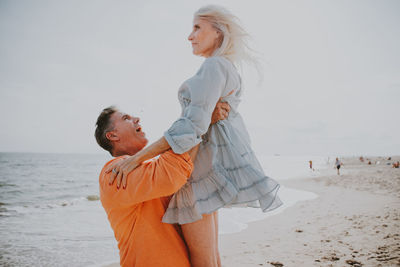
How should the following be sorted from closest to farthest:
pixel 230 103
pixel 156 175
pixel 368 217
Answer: pixel 156 175 → pixel 230 103 → pixel 368 217

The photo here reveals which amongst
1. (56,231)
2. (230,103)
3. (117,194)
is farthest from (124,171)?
(56,231)

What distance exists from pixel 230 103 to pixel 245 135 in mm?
301

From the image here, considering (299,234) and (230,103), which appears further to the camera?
(299,234)

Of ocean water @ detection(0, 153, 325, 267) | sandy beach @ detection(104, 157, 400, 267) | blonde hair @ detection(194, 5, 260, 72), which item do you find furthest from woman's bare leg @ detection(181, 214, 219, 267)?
ocean water @ detection(0, 153, 325, 267)

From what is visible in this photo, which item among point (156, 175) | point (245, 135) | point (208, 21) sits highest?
point (208, 21)

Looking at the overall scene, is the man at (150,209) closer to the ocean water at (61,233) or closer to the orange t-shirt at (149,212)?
the orange t-shirt at (149,212)

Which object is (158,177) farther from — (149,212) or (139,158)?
(149,212)

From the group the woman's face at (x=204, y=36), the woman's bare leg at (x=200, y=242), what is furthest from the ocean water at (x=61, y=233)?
the woman's face at (x=204, y=36)

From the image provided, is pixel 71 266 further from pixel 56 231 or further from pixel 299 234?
pixel 299 234

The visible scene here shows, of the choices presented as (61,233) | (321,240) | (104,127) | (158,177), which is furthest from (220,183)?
(61,233)

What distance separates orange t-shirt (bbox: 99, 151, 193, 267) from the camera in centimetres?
150

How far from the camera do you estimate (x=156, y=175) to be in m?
1.50

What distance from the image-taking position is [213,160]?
5.50 ft

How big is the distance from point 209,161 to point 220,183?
163mm
